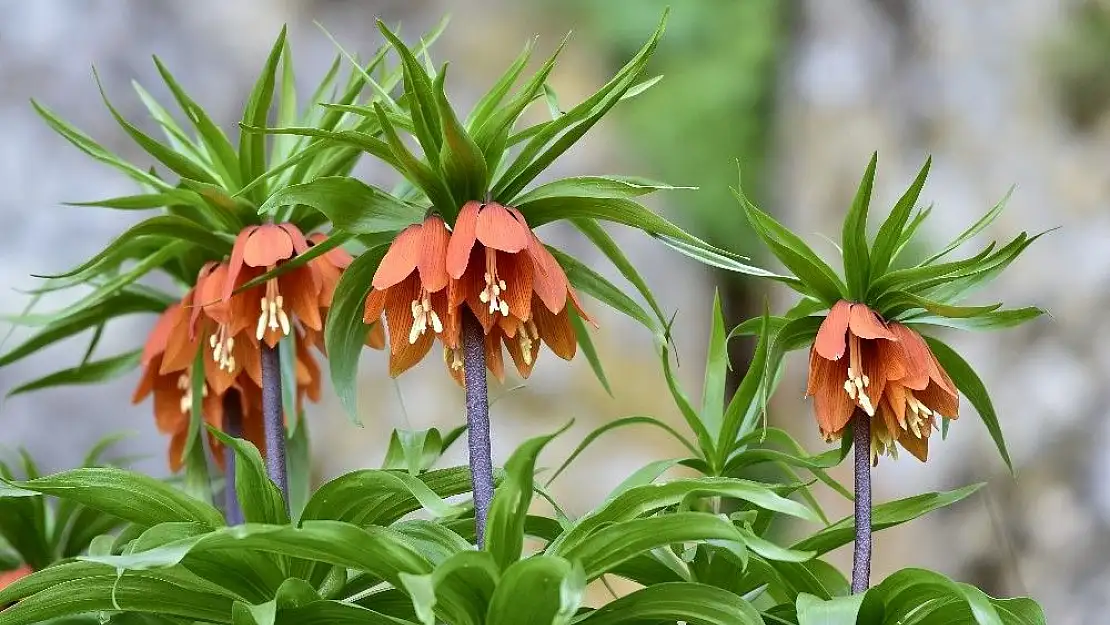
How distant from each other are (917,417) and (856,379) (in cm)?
6

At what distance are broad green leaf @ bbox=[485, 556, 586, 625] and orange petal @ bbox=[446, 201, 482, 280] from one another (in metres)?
0.15

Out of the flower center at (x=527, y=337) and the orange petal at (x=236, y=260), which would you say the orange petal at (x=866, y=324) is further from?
the orange petal at (x=236, y=260)

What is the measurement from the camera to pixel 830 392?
66 cm

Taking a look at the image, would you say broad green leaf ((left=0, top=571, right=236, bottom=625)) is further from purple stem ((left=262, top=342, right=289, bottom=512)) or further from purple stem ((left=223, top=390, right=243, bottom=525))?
purple stem ((left=223, top=390, right=243, bottom=525))

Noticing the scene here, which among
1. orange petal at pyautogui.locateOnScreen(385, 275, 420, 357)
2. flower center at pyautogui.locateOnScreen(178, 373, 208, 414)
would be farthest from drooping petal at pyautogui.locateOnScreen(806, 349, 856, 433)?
flower center at pyautogui.locateOnScreen(178, 373, 208, 414)

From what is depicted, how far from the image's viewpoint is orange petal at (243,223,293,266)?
0.69m

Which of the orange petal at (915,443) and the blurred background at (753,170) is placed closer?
the orange petal at (915,443)

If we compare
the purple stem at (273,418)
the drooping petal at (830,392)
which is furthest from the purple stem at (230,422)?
the drooping petal at (830,392)

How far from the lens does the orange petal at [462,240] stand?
1.94ft

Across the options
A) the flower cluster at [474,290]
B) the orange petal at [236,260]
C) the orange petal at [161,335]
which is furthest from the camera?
the orange petal at [161,335]

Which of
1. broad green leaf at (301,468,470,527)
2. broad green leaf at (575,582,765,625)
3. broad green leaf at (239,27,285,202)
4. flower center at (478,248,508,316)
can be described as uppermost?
broad green leaf at (239,27,285,202)

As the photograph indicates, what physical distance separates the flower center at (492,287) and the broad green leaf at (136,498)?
7.1 inches

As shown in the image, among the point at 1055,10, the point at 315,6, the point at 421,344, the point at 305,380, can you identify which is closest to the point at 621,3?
the point at 315,6

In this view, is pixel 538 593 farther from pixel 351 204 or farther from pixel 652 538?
pixel 351 204
